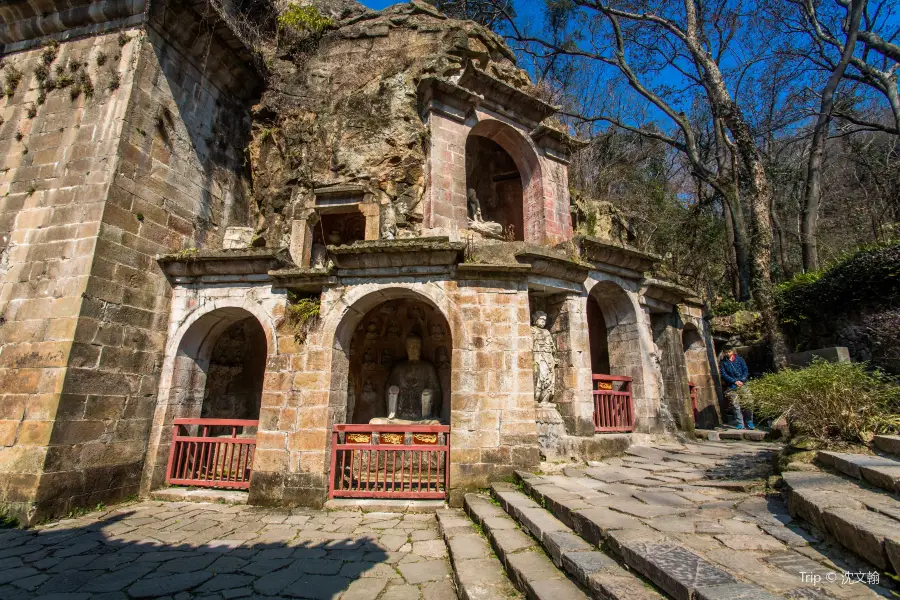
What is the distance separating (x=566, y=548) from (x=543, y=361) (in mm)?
4144

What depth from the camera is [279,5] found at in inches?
456

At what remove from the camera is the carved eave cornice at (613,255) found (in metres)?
8.33

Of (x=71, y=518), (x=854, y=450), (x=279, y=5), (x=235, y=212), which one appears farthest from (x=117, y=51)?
(x=854, y=450)

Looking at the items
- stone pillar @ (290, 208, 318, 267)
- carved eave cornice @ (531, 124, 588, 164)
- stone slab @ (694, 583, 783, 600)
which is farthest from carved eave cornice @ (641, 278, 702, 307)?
stone slab @ (694, 583, 783, 600)

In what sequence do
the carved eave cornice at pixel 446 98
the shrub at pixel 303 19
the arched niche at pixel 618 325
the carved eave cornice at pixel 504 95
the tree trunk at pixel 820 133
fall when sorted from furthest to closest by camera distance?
the tree trunk at pixel 820 133 < the shrub at pixel 303 19 < the carved eave cornice at pixel 504 95 < the carved eave cornice at pixel 446 98 < the arched niche at pixel 618 325

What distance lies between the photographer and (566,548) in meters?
3.41

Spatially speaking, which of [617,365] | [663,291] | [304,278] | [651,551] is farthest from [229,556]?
[663,291]

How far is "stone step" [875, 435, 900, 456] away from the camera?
3.92 m

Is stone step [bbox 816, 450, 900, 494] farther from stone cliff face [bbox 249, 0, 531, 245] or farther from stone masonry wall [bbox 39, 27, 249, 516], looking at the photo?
stone masonry wall [bbox 39, 27, 249, 516]

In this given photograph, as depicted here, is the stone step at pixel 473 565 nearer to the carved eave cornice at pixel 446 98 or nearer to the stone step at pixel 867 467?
the stone step at pixel 867 467

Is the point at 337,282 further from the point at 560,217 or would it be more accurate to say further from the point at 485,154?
the point at 485,154

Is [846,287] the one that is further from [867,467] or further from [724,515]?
[724,515]

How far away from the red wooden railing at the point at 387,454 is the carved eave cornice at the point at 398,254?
8.45ft

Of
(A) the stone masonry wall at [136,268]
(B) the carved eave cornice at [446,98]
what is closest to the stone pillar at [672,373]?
(B) the carved eave cornice at [446,98]
